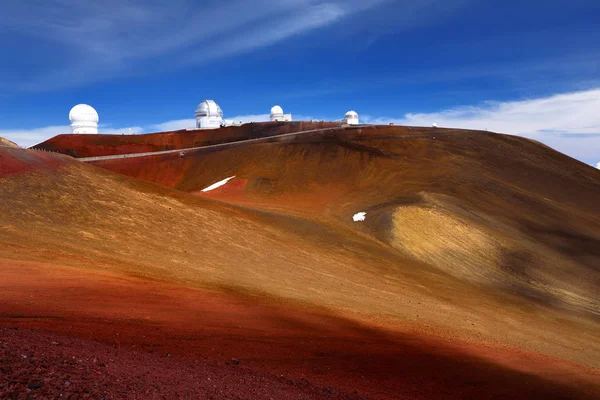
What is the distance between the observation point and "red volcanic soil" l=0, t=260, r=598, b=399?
22.7 feet

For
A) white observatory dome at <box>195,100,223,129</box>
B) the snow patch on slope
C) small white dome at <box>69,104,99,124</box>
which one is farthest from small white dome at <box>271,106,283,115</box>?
the snow patch on slope

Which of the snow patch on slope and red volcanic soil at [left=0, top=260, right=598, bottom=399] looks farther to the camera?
the snow patch on slope

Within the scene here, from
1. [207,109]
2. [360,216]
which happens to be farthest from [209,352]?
[207,109]

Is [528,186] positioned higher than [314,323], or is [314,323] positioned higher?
[528,186]

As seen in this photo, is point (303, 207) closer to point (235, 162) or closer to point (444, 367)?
point (235, 162)

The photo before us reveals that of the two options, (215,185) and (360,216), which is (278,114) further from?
(360,216)

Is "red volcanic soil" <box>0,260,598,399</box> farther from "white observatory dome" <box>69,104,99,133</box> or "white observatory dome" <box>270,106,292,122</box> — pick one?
"white observatory dome" <box>270,106,292,122</box>

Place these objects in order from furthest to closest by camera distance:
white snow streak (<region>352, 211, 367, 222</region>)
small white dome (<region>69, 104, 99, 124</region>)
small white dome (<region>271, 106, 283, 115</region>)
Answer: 1. small white dome (<region>271, 106, 283, 115</region>)
2. small white dome (<region>69, 104, 99, 124</region>)
3. white snow streak (<region>352, 211, 367, 222</region>)

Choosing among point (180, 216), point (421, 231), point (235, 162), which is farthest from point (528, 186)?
point (180, 216)

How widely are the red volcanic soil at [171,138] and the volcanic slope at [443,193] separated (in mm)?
5537

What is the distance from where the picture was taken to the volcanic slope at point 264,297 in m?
10.5

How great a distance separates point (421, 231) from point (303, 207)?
11.4m

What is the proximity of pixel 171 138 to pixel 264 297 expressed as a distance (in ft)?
209

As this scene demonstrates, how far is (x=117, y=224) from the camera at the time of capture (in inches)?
853
